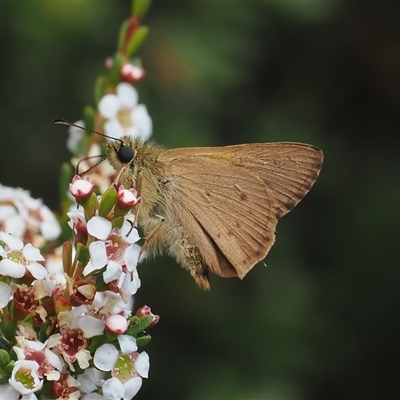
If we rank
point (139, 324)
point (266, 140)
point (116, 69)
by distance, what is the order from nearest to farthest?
point (139, 324)
point (116, 69)
point (266, 140)

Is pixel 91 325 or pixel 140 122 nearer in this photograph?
pixel 91 325

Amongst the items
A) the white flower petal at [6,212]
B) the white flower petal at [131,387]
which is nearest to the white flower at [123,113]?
the white flower petal at [6,212]

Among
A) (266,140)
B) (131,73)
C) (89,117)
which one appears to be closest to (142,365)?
(89,117)

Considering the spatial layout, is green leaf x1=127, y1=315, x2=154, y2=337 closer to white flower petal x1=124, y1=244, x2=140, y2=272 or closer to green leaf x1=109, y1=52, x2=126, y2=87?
white flower petal x1=124, y1=244, x2=140, y2=272

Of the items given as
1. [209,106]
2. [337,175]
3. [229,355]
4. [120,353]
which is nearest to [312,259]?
[337,175]

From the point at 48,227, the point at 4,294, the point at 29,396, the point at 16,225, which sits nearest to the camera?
the point at 29,396

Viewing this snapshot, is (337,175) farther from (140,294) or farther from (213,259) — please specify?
(213,259)

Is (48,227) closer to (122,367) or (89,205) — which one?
(89,205)

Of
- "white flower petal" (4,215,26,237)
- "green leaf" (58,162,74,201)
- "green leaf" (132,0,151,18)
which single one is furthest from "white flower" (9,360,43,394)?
"green leaf" (132,0,151,18)
